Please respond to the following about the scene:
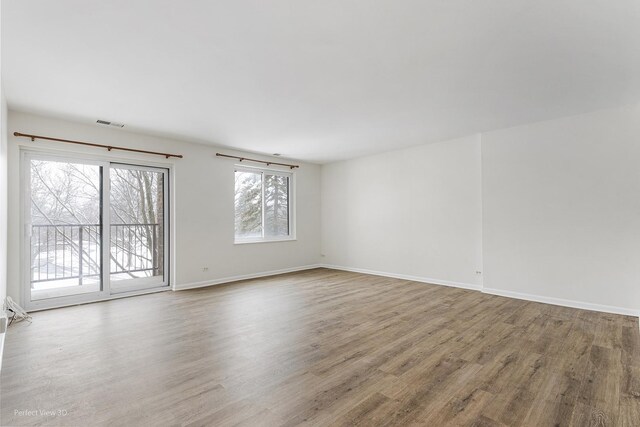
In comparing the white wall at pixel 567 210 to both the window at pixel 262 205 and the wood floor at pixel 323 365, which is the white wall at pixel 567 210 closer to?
the wood floor at pixel 323 365

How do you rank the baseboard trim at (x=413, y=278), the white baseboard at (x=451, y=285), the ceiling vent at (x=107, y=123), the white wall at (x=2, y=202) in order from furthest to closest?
1. the baseboard trim at (x=413, y=278)
2. the ceiling vent at (x=107, y=123)
3. the white baseboard at (x=451, y=285)
4. the white wall at (x=2, y=202)

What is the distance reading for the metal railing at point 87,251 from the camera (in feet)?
13.1

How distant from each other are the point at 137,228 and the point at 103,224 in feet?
1.61

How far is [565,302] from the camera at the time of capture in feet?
13.2

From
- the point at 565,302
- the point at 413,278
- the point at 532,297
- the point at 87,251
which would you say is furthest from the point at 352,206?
the point at 87,251

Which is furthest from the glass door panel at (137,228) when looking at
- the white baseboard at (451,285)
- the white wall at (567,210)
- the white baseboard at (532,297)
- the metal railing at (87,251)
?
the white wall at (567,210)

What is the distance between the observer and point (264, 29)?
6.95ft

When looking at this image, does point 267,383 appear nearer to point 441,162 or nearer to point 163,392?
point 163,392

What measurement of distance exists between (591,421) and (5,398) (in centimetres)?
355

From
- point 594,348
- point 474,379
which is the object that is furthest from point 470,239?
point 474,379

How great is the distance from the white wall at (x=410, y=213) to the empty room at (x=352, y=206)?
4 centimetres

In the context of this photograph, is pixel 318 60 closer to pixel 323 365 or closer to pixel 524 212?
pixel 323 365

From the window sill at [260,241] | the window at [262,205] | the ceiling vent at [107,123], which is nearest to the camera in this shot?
the ceiling vent at [107,123]

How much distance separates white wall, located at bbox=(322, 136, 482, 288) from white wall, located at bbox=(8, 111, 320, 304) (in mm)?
1541
